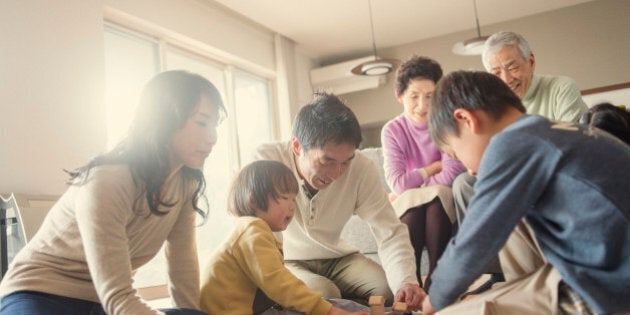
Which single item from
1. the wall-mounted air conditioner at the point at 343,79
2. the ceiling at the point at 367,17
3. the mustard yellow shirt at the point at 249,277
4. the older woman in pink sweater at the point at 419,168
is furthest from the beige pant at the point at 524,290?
the wall-mounted air conditioner at the point at 343,79

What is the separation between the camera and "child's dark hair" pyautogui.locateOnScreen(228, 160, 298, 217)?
139cm

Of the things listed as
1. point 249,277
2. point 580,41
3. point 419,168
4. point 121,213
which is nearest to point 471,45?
point 419,168

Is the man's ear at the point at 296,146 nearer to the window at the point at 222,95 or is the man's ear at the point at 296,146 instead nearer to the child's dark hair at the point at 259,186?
the child's dark hair at the point at 259,186

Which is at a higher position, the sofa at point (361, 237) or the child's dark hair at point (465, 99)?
the child's dark hair at point (465, 99)

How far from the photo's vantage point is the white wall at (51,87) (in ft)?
8.69

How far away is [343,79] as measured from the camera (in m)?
6.04

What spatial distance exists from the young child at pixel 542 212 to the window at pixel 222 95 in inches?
83.9

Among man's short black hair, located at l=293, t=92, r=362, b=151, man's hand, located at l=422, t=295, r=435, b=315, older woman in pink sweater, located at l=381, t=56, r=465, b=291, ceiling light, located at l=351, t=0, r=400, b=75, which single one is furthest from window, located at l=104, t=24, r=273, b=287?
man's hand, located at l=422, t=295, r=435, b=315

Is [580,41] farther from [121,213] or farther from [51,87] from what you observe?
[121,213]

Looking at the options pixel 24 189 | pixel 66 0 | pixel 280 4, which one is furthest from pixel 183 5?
pixel 24 189

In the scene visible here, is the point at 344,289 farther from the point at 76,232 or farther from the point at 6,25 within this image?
the point at 6,25

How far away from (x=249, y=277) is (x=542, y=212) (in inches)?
29.2

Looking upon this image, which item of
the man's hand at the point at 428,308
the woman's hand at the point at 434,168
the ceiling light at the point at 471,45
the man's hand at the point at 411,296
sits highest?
the ceiling light at the point at 471,45

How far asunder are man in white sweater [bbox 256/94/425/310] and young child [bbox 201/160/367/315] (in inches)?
7.9
